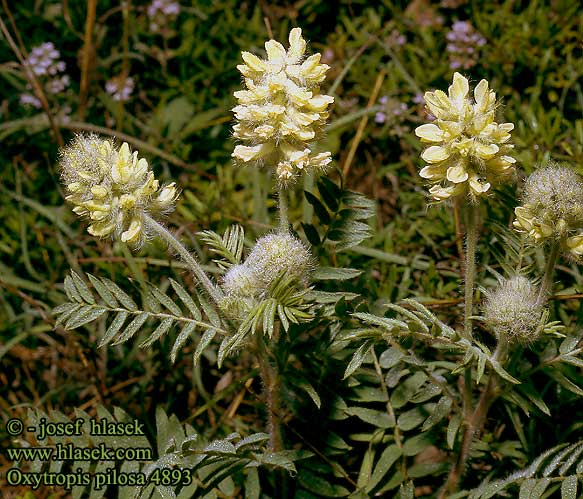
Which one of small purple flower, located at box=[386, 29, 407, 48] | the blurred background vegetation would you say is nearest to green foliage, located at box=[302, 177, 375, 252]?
the blurred background vegetation

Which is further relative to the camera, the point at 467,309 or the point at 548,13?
the point at 548,13

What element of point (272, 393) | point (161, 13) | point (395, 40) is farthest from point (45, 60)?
point (272, 393)

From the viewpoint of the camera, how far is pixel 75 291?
2.62 metres

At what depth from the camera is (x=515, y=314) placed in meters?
2.28

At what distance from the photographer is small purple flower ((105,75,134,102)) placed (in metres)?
4.39

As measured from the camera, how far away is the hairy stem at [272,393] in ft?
8.53

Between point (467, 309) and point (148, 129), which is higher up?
point (148, 129)

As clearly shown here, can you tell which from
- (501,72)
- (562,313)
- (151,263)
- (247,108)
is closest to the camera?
(247,108)

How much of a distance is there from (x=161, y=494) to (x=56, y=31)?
3.42 m

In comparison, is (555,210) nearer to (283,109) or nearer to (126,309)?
(283,109)

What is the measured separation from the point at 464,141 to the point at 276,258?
2.24ft

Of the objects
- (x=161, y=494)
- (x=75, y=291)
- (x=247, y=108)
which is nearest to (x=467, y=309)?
(x=247, y=108)

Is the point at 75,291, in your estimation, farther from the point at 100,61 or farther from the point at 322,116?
the point at 100,61

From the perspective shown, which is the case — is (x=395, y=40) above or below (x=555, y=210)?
above
